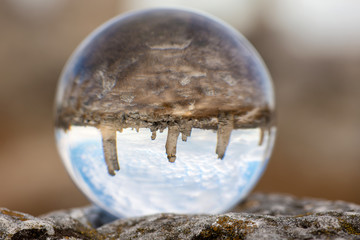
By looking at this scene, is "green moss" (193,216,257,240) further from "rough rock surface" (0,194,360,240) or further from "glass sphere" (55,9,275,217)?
"glass sphere" (55,9,275,217)

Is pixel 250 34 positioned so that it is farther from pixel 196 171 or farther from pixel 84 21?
pixel 196 171

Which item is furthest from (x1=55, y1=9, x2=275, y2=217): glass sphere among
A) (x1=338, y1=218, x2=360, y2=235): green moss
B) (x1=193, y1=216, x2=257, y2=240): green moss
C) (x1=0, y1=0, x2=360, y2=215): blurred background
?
(x1=0, y1=0, x2=360, y2=215): blurred background

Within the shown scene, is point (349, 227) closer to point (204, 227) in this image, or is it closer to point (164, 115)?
point (204, 227)

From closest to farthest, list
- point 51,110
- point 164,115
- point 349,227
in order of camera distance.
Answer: point 349,227, point 164,115, point 51,110

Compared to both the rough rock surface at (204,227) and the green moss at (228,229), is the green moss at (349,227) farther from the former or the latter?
the green moss at (228,229)

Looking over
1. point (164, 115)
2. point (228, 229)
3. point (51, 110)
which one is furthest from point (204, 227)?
point (51, 110)

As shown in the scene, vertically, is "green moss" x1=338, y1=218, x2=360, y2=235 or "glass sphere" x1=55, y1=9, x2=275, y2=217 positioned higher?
"glass sphere" x1=55, y1=9, x2=275, y2=217

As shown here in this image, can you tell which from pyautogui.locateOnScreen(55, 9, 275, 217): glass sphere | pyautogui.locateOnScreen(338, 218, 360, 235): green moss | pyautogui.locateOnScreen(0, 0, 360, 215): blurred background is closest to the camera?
pyautogui.locateOnScreen(338, 218, 360, 235): green moss

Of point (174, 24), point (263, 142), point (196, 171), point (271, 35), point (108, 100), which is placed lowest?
point (196, 171)

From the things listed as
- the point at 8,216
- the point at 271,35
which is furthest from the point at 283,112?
the point at 8,216
